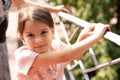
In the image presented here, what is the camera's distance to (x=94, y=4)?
5027mm

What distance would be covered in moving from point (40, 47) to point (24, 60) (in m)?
0.11

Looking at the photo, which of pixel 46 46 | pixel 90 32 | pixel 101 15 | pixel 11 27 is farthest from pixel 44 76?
pixel 11 27

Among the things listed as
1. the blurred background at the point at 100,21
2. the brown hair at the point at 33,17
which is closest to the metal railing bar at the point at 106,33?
the brown hair at the point at 33,17

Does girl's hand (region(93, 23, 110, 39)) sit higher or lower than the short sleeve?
higher

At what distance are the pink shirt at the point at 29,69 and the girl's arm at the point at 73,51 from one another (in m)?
0.06

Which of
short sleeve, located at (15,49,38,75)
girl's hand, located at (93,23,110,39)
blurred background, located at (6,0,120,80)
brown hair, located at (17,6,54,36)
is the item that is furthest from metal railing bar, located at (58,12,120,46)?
blurred background, located at (6,0,120,80)

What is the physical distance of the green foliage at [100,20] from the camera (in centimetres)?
487

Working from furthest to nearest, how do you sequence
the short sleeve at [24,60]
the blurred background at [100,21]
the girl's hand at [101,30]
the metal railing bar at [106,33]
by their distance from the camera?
1. the blurred background at [100,21]
2. the short sleeve at [24,60]
3. the girl's hand at [101,30]
4. the metal railing bar at [106,33]

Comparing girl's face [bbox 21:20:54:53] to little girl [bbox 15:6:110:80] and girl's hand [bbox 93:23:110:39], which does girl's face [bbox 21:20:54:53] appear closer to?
little girl [bbox 15:6:110:80]

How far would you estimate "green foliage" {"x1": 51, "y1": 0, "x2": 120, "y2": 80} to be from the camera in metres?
4.87

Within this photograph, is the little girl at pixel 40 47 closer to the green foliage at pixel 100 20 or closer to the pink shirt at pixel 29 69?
the pink shirt at pixel 29 69

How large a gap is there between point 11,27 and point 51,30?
7.39 m

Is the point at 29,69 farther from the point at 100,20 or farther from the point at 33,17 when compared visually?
the point at 100,20

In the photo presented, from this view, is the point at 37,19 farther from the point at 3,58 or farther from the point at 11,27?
the point at 11,27
